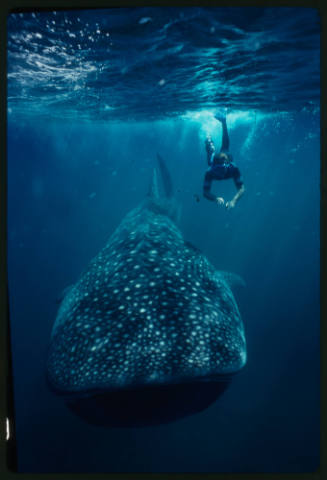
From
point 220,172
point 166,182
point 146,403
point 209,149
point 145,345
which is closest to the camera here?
point 145,345

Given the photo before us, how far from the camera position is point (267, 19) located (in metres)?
6.87

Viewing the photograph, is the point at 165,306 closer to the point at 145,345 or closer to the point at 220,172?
the point at 145,345

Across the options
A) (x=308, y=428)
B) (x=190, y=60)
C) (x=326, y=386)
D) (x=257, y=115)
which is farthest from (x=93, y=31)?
(x=257, y=115)

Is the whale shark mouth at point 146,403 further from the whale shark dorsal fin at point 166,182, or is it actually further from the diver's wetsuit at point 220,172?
the whale shark dorsal fin at point 166,182

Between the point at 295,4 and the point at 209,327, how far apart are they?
3.48 metres

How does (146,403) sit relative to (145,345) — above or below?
below

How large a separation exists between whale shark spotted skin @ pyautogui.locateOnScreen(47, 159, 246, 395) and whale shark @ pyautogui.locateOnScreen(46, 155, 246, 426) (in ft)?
0.04

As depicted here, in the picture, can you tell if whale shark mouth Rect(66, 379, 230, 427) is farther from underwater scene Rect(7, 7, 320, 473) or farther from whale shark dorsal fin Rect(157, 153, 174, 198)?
whale shark dorsal fin Rect(157, 153, 174, 198)

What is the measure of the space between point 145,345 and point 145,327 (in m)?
0.23

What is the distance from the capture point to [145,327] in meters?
3.58

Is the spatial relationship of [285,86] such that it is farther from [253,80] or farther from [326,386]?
[326,386]

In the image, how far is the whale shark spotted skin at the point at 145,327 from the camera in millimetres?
3240

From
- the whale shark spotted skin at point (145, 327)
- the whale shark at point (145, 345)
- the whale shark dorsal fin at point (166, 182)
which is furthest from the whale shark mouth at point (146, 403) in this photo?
the whale shark dorsal fin at point (166, 182)

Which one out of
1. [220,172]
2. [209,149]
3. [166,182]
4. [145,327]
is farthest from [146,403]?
[166,182]
